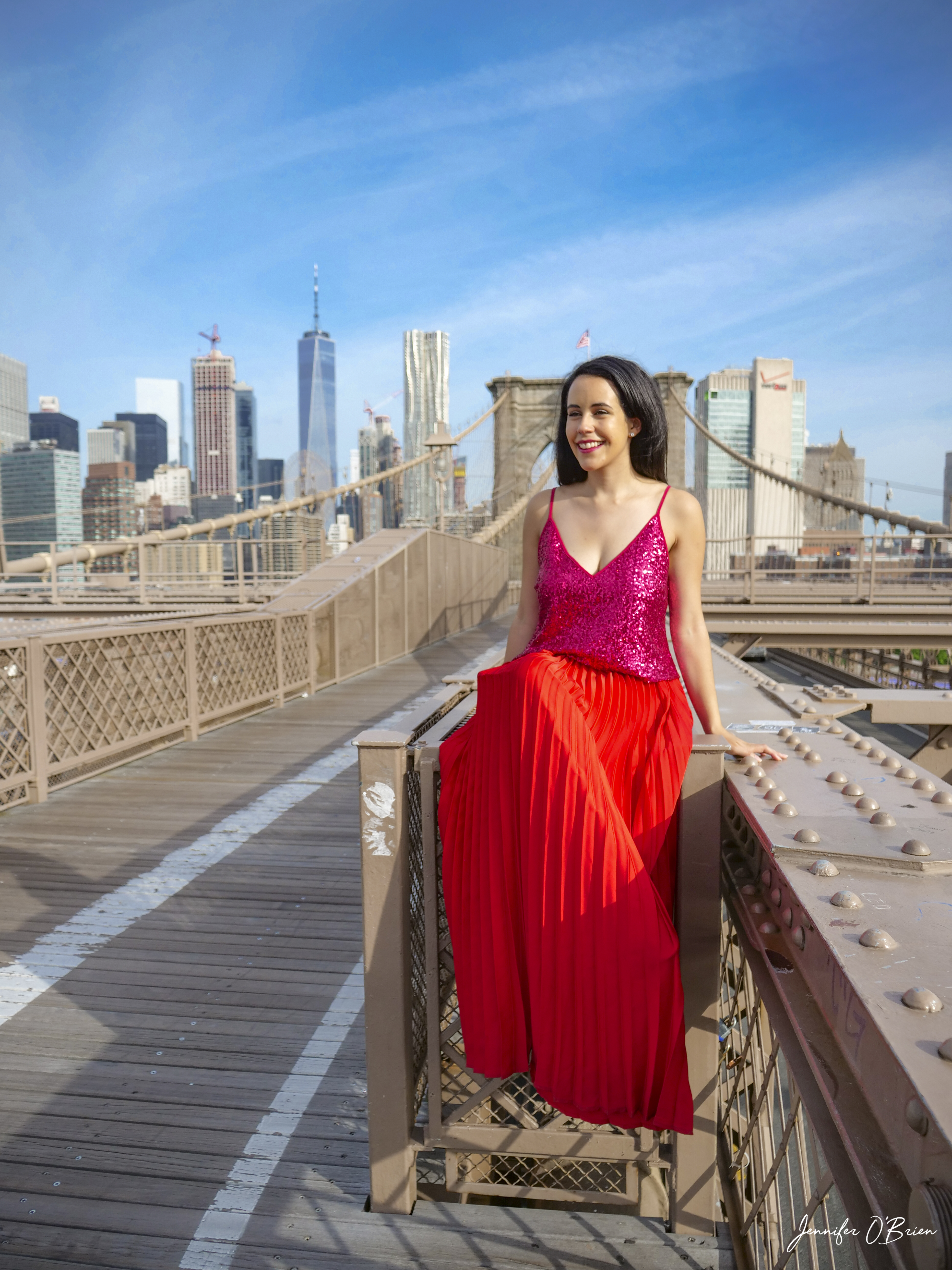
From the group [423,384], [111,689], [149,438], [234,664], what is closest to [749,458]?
[234,664]

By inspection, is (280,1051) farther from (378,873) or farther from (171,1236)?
(378,873)

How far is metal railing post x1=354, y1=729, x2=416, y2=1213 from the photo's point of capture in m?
1.49

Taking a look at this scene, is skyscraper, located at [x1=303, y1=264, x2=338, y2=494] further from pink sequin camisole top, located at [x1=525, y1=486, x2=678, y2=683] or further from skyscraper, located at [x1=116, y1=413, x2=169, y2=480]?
pink sequin camisole top, located at [x1=525, y1=486, x2=678, y2=683]

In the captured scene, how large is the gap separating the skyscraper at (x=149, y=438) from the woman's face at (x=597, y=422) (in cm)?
15424

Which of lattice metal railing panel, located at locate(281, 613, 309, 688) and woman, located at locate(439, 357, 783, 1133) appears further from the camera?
lattice metal railing panel, located at locate(281, 613, 309, 688)

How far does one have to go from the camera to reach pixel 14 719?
14.7ft

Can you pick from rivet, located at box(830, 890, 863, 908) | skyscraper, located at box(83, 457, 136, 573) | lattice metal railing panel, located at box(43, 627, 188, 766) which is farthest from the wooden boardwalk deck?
skyscraper, located at box(83, 457, 136, 573)

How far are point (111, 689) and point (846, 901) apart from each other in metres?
4.98

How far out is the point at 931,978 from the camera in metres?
0.76

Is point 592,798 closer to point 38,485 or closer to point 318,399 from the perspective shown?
point 38,485

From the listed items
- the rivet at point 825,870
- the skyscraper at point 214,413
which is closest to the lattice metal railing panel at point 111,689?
the rivet at point 825,870

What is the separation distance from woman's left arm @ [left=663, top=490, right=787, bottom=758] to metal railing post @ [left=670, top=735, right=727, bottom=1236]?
0.88ft

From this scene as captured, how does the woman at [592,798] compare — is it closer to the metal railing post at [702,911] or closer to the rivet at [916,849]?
the metal railing post at [702,911]

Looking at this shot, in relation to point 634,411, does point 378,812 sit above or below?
below
